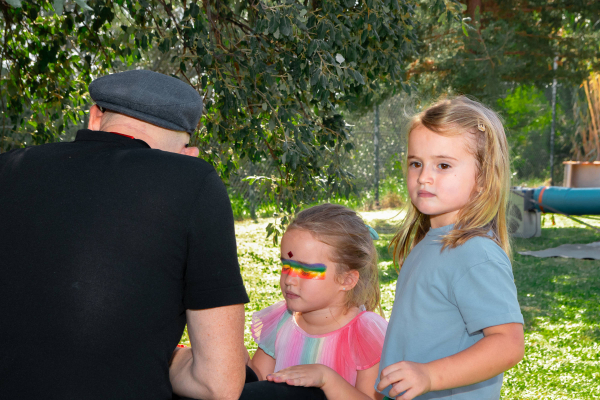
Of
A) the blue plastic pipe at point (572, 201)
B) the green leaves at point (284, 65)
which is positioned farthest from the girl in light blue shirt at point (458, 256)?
the blue plastic pipe at point (572, 201)

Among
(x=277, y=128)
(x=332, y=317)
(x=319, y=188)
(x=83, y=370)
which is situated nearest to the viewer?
(x=83, y=370)

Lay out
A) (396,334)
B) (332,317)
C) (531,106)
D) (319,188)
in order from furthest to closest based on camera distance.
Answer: (531,106) < (319,188) < (332,317) < (396,334)

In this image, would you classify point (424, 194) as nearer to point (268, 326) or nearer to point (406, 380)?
point (406, 380)

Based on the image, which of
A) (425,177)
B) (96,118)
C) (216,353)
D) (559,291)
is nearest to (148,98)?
(96,118)

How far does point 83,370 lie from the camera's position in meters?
1.13

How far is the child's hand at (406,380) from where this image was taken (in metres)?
1.28

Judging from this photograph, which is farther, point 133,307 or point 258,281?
point 258,281

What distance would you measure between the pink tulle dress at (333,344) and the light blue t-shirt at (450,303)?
0.59 ft

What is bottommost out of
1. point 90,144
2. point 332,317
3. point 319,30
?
point 332,317

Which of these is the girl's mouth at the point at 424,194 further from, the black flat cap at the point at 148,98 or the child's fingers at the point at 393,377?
the black flat cap at the point at 148,98

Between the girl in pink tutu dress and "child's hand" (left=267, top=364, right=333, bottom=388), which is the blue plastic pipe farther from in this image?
"child's hand" (left=267, top=364, right=333, bottom=388)

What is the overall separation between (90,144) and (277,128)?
2.30 meters

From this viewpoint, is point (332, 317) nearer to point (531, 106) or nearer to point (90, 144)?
point (90, 144)

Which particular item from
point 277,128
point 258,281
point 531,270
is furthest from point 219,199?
point 531,270
